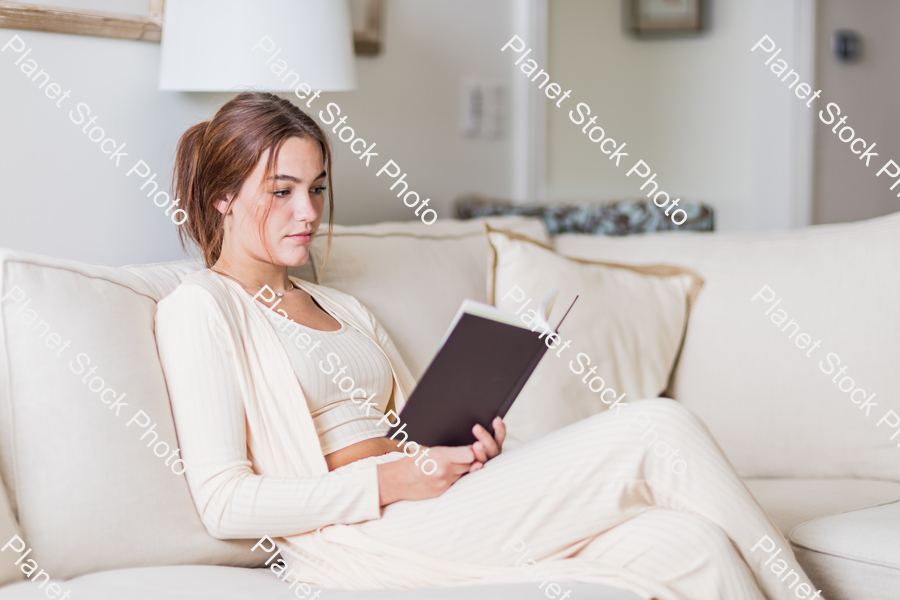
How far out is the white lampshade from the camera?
149 cm

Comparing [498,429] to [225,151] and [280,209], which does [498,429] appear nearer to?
[280,209]

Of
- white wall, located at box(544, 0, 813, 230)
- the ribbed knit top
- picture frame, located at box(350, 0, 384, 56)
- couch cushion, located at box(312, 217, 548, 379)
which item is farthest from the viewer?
white wall, located at box(544, 0, 813, 230)

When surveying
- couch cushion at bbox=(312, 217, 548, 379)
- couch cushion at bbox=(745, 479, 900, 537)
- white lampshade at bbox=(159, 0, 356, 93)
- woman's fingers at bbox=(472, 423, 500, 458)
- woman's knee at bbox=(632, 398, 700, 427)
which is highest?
white lampshade at bbox=(159, 0, 356, 93)

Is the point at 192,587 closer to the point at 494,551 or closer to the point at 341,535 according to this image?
the point at 341,535

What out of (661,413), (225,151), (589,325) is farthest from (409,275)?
(661,413)

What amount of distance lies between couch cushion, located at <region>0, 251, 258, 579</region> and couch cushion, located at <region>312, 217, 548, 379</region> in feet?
1.60

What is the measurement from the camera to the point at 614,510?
3.67ft

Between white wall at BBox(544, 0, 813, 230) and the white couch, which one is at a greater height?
white wall at BBox(544, 0, 813, 230)

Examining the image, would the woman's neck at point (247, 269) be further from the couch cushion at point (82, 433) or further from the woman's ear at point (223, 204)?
the couch cushion at point (82, 433)

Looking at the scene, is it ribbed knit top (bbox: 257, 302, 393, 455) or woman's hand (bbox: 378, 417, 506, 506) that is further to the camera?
ribbed knit top (bbox: 257, 302, 393, 455)

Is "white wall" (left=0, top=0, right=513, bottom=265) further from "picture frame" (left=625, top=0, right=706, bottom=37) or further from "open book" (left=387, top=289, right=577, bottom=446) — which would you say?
"picture frame" (left=625, top=0, right=706, bottom=37)

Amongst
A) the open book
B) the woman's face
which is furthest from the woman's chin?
the open book

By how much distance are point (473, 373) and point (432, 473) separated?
149 mm

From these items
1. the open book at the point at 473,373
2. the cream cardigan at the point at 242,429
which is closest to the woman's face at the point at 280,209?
the cream cardigan at the point at 242,429
